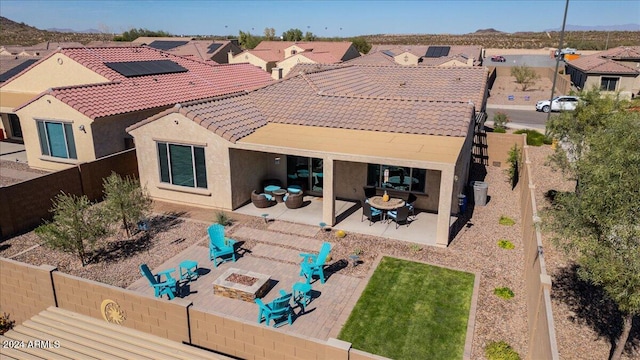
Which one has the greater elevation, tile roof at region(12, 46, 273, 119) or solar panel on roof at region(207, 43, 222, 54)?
solar panel on roof at region(207, 43, 222, 54)

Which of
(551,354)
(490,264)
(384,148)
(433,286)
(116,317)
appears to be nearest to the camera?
(551,354)

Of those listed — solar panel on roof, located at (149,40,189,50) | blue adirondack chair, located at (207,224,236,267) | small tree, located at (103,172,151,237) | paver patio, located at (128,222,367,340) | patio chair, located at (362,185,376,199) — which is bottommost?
paver patio, located at (128,222,367,340)

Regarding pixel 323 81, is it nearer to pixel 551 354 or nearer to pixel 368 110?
pixel 368 110

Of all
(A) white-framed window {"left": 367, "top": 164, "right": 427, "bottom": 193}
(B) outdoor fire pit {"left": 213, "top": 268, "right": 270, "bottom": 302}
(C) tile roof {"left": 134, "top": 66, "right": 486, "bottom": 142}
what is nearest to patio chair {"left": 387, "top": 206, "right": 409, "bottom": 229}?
Result: (A) white-framed window {"left": 367, "top": 164, "right": 427, "bottom": 193}

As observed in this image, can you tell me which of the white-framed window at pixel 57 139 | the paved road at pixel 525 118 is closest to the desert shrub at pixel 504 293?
the white-framed window at pixel 57 139

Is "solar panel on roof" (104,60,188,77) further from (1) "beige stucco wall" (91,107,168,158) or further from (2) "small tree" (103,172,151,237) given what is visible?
(2) "small tree" (103,172,151,237)

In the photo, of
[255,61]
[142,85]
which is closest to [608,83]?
[255,61]

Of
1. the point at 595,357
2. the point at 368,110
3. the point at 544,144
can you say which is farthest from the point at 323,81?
the point at 595,357
